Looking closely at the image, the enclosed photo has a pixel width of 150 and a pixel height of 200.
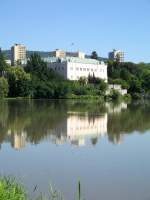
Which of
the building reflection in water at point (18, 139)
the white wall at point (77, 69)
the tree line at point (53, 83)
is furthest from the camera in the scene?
the white wall at point (77, 69)

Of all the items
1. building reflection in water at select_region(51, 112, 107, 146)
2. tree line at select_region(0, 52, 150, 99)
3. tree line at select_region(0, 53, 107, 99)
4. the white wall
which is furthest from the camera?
the white wall

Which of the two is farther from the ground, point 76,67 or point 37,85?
point 76,67

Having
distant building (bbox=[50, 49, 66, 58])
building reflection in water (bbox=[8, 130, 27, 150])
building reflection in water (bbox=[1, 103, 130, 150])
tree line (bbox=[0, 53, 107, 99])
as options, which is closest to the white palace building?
tree line (bbox=[0, 53, 107, 99])

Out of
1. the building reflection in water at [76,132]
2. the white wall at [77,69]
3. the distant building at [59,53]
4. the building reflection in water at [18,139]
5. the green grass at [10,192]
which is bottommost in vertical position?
the building reflection in water at [76,132]

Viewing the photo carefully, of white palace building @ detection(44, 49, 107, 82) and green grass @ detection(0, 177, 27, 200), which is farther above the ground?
white palace building @ detection(44, 49, 107, 82)

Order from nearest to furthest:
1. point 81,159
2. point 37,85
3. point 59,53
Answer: point 81,159, point 37,85, point 59,53

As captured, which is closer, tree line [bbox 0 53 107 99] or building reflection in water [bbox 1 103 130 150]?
building reflection in water [bbox 1 103 130 150]

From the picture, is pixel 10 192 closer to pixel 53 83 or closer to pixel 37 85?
pixel 37 85

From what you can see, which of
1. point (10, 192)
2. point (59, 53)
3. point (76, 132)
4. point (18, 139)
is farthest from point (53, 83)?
point (10, 192)

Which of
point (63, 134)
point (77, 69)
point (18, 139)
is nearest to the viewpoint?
point (18, 139)

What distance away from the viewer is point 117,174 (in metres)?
10.8

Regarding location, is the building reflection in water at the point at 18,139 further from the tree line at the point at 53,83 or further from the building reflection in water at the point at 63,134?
the tree line at the point at 53,83

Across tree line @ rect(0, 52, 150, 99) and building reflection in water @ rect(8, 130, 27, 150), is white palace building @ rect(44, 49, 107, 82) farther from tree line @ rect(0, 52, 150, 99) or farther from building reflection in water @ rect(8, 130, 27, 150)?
building reflection in water @ rect(8, 130, 27, 150)

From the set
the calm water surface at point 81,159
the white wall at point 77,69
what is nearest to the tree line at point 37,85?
the white wall at point 77,69
